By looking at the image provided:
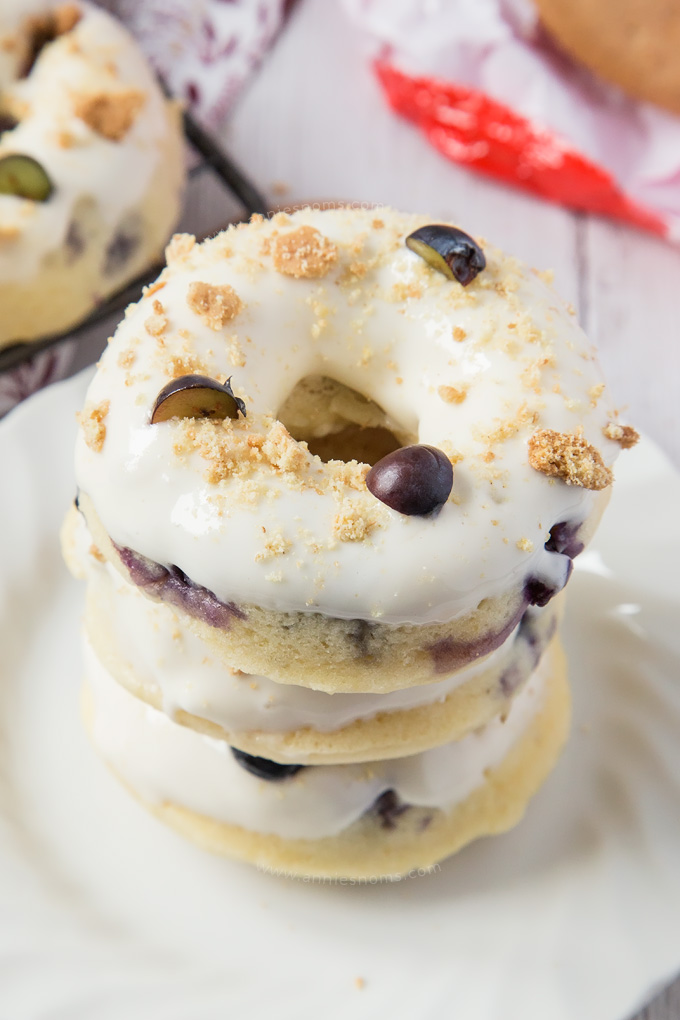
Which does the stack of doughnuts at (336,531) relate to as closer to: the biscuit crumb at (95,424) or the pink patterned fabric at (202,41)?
the biscuit crumb at (95,424)

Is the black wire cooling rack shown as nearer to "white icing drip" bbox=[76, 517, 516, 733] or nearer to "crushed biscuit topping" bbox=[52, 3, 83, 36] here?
"crushed biscuit topping" bbox=[52, 3, 83, 36]

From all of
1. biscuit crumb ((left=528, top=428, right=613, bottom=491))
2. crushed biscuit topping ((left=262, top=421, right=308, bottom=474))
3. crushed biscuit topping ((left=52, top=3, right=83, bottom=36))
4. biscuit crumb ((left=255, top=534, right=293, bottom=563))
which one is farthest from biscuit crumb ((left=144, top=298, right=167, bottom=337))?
crushed biscuit topping ((left=52, top=3, right=83, bottom=36))

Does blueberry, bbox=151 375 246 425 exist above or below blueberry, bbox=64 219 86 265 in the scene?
above

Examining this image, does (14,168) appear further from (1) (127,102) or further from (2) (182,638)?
(2) (182,638)

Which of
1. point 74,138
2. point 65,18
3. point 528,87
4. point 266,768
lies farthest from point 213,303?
point 528,87

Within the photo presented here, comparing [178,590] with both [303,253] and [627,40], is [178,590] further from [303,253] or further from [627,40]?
→ [627,40]

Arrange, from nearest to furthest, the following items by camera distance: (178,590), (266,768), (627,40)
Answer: (178,590) → (266,768) → (627,40)
